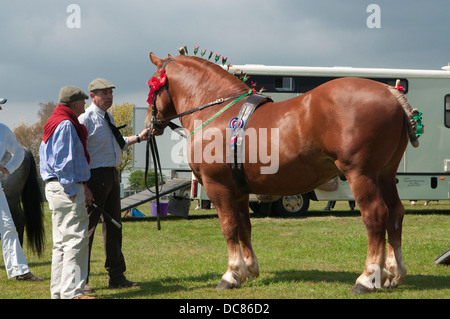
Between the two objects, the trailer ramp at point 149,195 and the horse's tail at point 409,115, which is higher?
the horse's tail at point 409,115

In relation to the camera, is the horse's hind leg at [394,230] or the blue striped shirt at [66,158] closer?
the blue striped shirt at [66,158]

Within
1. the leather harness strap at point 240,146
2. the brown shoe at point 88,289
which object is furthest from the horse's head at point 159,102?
the brown shoe at point 88,289

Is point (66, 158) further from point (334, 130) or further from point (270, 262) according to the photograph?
point (270, 262)

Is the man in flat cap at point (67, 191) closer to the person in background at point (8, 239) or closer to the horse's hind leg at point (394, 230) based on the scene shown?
the person in background at point (8, 239)

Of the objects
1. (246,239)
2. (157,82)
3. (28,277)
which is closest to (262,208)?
(246,239)

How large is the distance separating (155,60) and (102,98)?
917mm

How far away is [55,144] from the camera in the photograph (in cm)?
439

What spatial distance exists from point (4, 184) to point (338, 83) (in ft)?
14.8

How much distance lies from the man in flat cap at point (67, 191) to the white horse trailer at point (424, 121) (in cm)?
920

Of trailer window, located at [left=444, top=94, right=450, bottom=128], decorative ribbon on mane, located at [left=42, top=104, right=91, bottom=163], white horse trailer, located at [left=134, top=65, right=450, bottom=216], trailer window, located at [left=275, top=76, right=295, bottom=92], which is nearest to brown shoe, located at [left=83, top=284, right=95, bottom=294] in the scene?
decorative ribbon on mane, located at [left=42, top=104, right=91, bottom=163]

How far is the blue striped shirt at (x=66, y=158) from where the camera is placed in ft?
14.2

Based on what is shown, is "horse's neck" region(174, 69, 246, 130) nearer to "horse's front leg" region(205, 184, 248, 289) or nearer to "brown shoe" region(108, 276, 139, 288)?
"horse's front leg" region(205, 184, 248, 289)

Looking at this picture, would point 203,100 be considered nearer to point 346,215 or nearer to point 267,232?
point 267,232

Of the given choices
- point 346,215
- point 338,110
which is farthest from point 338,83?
point 346,215
